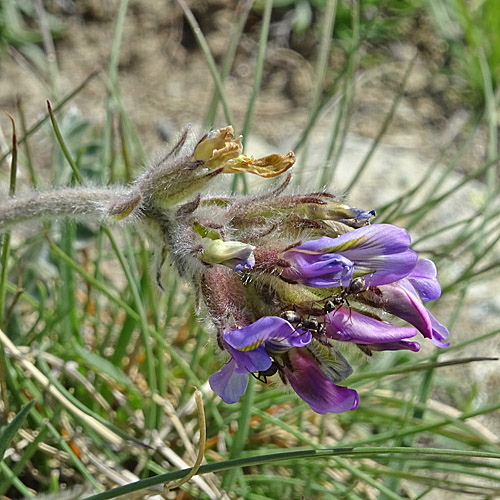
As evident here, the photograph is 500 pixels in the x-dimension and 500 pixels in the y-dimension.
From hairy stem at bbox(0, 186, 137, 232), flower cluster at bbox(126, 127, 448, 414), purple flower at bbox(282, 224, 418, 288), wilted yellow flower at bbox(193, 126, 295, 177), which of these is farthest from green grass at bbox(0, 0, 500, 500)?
purple flower at bbox(282, 224, 418, 288)

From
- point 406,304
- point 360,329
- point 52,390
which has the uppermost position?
point 406,304

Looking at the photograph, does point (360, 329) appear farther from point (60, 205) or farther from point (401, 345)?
point (60, 205)

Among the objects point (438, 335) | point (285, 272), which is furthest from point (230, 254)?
point (438, 335)

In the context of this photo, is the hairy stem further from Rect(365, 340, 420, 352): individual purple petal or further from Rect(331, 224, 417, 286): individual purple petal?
Rect(365, 340, 420, 352): individual purple petal

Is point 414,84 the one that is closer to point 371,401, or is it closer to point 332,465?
point 371,401

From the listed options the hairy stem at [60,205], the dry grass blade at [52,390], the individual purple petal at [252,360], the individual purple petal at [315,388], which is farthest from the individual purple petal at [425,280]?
the dry grass blade at [52,390]
